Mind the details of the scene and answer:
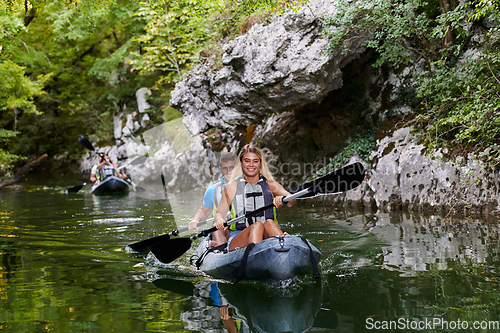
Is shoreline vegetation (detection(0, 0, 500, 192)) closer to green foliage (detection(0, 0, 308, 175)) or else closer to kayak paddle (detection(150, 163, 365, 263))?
green foliage (detection(0, 0, 308, 175))

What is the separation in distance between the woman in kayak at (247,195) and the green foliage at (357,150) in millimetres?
4748

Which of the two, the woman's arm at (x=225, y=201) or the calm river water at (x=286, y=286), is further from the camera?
the woman's arm at (x=225, y=201)

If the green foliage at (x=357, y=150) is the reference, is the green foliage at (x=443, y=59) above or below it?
above

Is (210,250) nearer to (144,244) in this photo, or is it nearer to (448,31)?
(144,244)

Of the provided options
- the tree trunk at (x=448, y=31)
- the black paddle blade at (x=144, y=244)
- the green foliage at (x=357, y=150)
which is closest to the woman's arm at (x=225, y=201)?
the black paddle blade at (x=144, y=244)

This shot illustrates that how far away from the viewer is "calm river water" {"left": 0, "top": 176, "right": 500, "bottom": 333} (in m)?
2.90

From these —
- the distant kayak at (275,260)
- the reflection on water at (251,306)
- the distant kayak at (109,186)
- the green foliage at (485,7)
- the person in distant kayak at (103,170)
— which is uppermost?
the green foliage at (485,7)

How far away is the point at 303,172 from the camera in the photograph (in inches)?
408

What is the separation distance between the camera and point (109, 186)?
12.3m

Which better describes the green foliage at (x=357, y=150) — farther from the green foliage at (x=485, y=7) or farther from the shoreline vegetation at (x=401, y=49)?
the green foliage at (x=485, y=7)

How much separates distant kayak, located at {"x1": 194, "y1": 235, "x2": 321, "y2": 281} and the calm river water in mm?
136

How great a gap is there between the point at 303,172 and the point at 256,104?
99.6 inches

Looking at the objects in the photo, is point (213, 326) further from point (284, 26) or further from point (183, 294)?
point (284, 26)

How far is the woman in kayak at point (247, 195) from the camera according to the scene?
4.30 m
